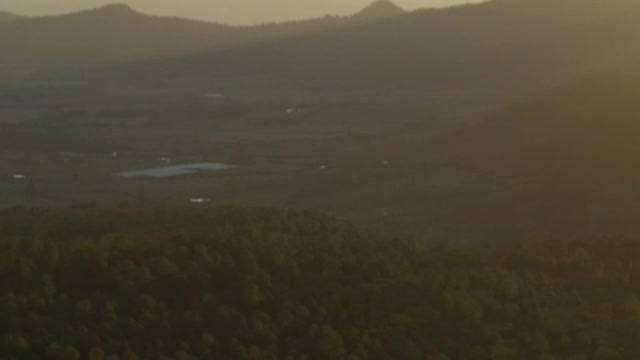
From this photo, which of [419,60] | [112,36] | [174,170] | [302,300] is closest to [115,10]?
[112,36]

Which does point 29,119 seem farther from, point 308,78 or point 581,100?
point 581,100

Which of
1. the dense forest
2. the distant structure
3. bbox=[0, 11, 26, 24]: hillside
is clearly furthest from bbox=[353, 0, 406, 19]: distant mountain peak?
the dense forest

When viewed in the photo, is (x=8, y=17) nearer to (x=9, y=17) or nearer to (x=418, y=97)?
(x=9, y=17)

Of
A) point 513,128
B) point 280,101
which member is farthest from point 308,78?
point 513,128

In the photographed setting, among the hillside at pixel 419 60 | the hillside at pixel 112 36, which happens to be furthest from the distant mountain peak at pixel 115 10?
the hillside at pixel 419 60

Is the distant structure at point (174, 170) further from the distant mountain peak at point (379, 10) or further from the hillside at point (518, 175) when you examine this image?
the distant mountain peak at point (379, 10)

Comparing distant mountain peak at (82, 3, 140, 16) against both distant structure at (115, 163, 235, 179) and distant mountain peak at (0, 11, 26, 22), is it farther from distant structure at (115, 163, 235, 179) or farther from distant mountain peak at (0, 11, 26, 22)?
distant structure at (115, 163, 235, 179)
